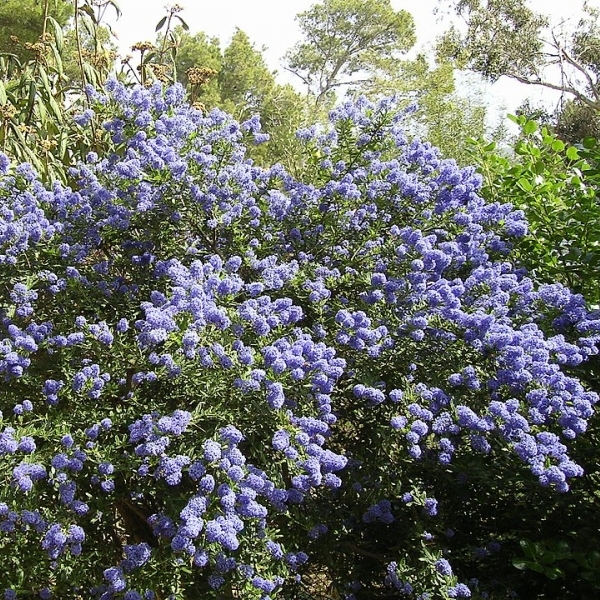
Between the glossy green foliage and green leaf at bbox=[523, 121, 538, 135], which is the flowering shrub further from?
green leaf at bbox=[523, 121, 538, 135]

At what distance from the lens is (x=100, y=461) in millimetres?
2471

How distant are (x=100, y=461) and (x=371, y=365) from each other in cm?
106

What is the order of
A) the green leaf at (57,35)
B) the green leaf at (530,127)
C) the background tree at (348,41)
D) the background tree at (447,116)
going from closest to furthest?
the green leaf at (530,127)
the green leaf at (57,35)
the background tree at (447,116)
the background tree at (348,41)

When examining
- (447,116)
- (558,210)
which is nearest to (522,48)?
(447,116)

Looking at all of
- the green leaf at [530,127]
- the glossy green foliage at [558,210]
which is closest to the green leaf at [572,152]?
the glossy green foliage at [558,210]

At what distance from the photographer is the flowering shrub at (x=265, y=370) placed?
2453 millimetres

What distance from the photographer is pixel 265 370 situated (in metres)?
2.49

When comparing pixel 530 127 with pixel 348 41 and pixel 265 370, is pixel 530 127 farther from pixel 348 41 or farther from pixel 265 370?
pixel 348 41

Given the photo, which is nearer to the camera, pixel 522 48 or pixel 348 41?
pixel 522 48

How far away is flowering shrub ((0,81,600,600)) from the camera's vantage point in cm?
245

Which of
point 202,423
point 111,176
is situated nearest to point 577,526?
point 202,423

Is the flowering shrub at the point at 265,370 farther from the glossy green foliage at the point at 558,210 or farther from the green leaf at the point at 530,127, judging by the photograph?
the green leaf at the point at 530,127


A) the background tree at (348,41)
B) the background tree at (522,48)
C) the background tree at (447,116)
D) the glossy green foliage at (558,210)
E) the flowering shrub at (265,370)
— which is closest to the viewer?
the flowering shrub at (265,370)

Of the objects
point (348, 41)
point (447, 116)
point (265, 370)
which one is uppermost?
point (348, 41)
